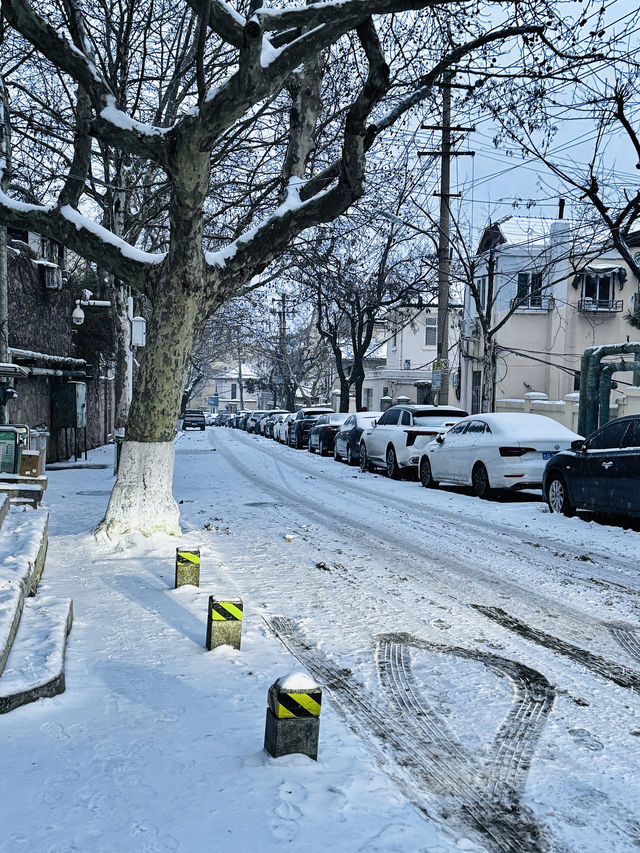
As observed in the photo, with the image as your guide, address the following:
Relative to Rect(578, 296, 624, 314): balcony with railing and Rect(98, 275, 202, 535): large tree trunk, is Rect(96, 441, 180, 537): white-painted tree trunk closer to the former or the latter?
Rect(98, 275, 202, 535): large tree trunk

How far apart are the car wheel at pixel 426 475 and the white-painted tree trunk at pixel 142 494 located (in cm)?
884

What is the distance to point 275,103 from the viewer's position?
51.2 feet

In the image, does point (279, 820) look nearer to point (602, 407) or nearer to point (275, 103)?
point (275, 103)

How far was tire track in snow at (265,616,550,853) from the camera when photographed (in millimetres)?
3254

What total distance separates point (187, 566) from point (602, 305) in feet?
99.8

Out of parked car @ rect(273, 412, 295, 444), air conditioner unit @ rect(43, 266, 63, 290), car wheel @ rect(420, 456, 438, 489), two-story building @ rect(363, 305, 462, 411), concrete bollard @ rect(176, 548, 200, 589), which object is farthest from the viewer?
two-story building @ rect(363, 305, 462, 411)

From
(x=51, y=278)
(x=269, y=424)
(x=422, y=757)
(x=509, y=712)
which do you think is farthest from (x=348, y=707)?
(x=269, y=424)

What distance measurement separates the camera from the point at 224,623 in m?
5.41

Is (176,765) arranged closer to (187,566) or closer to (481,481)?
(187,566)

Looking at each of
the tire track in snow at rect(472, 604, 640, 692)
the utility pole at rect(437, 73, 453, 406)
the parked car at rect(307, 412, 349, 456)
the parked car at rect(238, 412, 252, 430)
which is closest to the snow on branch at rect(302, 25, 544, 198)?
the tire track in snow at rect(472, 604, 640, 692)

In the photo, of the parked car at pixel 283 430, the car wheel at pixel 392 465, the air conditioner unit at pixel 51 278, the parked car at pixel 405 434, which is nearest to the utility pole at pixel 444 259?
the parked car at pixel 405 434

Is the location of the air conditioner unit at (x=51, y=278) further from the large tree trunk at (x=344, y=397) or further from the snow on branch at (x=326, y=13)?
the large tree trunk at (x=344, y=397)

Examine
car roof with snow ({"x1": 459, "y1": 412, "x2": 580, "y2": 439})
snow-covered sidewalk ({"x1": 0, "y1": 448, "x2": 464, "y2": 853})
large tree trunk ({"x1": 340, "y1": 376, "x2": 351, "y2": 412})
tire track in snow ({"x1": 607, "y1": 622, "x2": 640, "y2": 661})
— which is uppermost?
large tree trunk ({"x1": 340, "y1": 376, "x2": 351, "y2": 412})

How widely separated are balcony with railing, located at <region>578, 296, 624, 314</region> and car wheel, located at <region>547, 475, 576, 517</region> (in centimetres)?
2263
